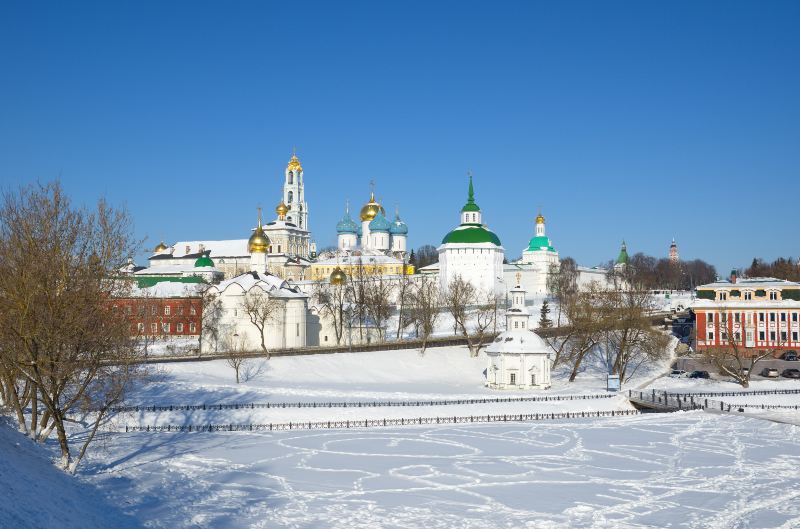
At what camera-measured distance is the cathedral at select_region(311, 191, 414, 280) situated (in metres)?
101

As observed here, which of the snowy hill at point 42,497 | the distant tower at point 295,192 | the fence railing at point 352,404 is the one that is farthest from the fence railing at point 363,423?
the distant tower at point 295,192

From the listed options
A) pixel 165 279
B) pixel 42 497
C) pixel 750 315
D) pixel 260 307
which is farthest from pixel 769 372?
pixel 165 279

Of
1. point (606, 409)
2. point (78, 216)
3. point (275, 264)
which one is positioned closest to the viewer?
point (78, 216)

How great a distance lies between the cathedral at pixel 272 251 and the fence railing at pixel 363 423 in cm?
6845

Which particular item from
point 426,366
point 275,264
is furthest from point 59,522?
point 275,264

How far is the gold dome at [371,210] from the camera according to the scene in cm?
11444

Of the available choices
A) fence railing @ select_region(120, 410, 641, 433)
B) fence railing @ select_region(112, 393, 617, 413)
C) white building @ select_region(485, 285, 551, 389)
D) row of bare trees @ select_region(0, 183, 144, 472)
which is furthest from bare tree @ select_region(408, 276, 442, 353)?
row of bare trees @ select_region(0, 183, 144, 472)

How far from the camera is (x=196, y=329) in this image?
214 feet

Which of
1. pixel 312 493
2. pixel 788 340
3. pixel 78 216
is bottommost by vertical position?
pixel 312 493

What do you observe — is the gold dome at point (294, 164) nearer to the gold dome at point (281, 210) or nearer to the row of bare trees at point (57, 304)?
the gold dome at point (281, 210)

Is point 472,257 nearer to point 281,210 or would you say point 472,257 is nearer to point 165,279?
point 165,279

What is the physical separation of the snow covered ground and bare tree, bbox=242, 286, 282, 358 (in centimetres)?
2265

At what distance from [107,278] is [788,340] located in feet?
157

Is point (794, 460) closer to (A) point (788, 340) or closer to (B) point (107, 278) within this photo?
(B) point (107, 278)
